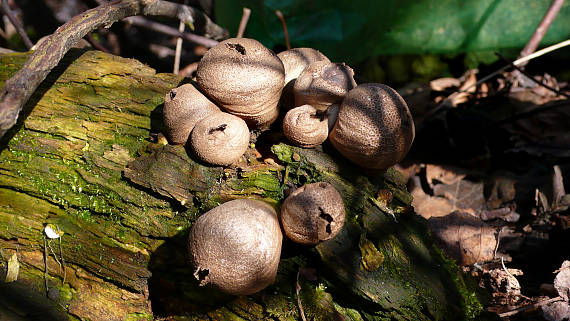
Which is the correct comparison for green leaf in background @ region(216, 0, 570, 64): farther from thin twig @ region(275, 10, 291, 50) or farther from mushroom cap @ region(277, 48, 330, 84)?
mushroom cap @ region(277, 48, 330, 84)

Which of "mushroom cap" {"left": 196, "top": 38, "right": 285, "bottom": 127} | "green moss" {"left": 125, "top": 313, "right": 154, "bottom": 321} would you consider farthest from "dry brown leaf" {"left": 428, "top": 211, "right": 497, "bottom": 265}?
"green moss" {"left": 125, "top": 313, "right": 154, "bottom": 321}

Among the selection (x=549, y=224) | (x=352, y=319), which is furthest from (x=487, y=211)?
(x=352, y=319)

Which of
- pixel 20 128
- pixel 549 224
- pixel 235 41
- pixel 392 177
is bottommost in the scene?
pixel 549 224

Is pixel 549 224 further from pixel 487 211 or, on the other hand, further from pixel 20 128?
pixel 20 128

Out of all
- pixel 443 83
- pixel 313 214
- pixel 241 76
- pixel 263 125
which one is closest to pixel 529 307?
pixel 313 214

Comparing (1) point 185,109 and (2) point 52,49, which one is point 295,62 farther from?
(2) point 52,49

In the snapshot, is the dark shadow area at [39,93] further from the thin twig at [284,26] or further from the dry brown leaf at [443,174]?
the dry brown leaf at [443,174]
